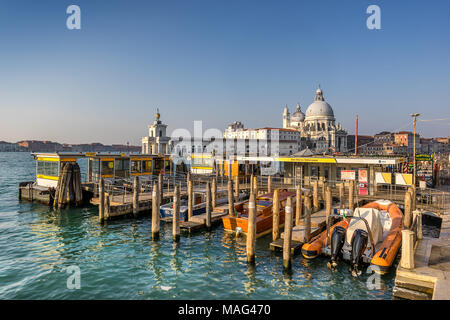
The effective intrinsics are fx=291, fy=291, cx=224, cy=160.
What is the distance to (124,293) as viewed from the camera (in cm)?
1093

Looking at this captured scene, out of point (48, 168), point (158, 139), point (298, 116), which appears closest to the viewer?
point (48, 168)

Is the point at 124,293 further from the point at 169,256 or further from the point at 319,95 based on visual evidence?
the point at 319,95

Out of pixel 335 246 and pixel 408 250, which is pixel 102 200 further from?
pixel 408 250

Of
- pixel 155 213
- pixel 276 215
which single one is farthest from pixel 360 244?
pixel 155 213

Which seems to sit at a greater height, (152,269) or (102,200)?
(102,200)

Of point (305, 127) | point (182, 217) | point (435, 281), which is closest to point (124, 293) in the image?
point (182, 217)

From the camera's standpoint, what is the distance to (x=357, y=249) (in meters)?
12.4

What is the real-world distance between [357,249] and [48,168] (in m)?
28.3

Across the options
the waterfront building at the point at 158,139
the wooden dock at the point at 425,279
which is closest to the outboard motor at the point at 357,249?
the wooden dock at the point at 425,279

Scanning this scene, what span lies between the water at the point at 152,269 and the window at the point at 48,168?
942 cm

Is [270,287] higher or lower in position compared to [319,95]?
lower

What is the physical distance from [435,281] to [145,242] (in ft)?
43.8

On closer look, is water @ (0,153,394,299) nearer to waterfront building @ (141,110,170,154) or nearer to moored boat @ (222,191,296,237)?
moored boat @ (222,191,296,237)

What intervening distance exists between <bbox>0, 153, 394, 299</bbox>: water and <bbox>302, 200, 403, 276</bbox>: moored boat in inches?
18.5
